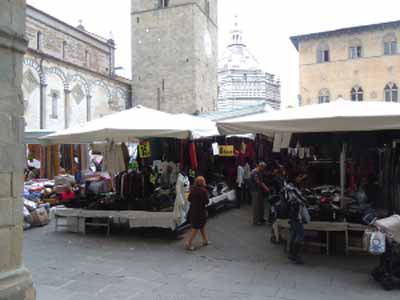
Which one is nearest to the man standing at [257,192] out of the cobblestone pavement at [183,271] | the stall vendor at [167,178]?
the cobblestone pavement at [183,271]

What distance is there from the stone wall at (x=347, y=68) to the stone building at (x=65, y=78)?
1590 cm

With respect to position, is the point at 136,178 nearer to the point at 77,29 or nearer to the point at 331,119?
the point at 331,119

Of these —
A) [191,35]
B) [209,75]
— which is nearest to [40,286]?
[191,35]

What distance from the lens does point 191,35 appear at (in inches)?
1315

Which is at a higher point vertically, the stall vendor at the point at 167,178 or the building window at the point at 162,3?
the building window at the point at 162,3

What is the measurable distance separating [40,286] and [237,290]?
2.58m

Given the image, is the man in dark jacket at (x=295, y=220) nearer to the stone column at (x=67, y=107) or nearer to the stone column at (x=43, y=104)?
the stone column at (x=43, y=104)

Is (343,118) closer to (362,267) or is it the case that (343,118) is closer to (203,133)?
(362,267)

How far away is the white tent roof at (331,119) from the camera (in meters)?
5.56

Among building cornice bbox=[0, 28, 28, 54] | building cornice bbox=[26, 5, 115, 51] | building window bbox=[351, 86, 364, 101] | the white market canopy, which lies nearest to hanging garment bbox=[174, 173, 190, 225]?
the white market canopy

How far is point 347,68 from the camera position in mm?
33344

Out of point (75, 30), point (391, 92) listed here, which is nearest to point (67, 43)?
point (75, 30)

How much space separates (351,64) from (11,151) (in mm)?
33508

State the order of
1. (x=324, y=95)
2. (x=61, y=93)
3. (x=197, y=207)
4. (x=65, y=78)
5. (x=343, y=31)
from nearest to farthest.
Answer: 1. (x=197, y=207)
2. (x=61, y=93)
3. (x=65, y=78)
4. (x=343, y=31)
5. (x=324, y=95)
